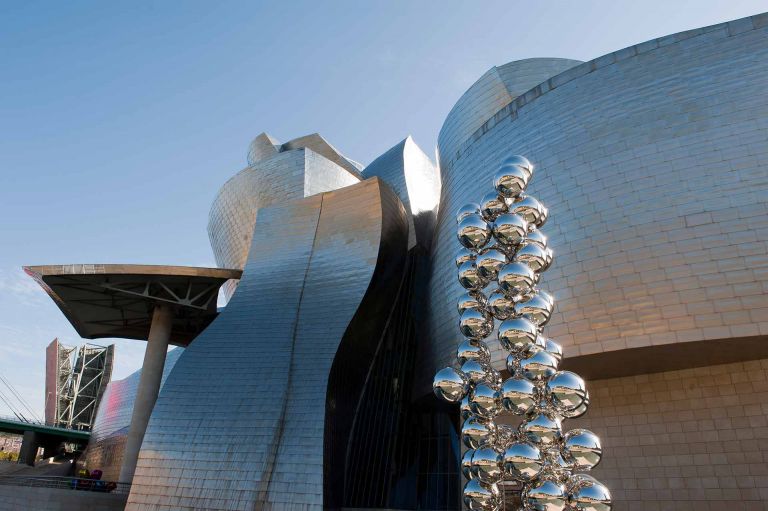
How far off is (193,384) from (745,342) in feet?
41.0

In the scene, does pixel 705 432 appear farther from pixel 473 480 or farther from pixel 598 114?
pixel 473 480

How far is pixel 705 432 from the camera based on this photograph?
11.1m

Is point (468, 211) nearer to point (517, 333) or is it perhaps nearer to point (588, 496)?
point (517, 333)

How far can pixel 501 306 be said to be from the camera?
4.40 meters

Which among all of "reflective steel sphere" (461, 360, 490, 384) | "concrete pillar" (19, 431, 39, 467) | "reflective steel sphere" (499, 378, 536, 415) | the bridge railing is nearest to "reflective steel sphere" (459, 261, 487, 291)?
"reflective steel sphere" (461, 360, 490, 384)

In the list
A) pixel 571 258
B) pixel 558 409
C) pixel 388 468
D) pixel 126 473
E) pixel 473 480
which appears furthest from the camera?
pixel 126 473

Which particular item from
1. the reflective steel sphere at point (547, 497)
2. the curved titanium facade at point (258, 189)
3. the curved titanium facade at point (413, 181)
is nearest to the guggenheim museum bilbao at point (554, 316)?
the curved titanium facade at point (413, 181)

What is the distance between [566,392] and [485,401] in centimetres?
72

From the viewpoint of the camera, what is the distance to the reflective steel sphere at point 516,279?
4.30m

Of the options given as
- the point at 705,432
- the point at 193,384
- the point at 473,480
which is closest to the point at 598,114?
the point at 705,432

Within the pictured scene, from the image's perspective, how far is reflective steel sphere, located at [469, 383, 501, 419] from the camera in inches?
170

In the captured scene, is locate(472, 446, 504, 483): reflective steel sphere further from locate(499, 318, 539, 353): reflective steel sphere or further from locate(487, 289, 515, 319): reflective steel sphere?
locate(487, 289, 515, 319): reflective steel sphere

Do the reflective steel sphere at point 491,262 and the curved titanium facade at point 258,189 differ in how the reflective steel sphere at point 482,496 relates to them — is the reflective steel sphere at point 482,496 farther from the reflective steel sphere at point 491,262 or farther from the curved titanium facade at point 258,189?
the curved titanium facade at point 258,189

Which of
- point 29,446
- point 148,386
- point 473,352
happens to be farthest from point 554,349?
point 29,446
